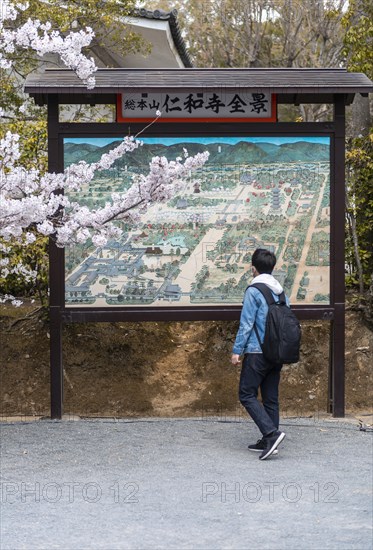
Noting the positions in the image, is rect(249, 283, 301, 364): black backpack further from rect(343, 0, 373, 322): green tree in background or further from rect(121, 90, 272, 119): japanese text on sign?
rect(343, 0, 373, 322): green tree in background

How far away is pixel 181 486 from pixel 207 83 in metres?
3.71

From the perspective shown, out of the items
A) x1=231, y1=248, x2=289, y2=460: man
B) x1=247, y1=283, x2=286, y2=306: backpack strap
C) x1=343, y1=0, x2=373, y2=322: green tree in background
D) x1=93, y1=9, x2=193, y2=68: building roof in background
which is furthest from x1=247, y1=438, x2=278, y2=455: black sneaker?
x1=93, y1=9, x2=193, y2=68: building roof in background

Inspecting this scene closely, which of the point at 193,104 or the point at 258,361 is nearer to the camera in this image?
the point at 258,361

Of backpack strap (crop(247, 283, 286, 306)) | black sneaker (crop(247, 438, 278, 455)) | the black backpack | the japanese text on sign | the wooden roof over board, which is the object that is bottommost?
black sneaker (crop(247, 438, 278, 455))

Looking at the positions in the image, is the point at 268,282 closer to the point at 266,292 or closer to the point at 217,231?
the point at 266,292

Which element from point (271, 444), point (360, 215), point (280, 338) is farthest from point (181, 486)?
point (360, 215)

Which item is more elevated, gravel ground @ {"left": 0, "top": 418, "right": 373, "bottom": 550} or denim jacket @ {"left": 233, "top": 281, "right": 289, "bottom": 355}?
denim jacket @ {"left": 233, "top": 281, "right": 289, "bottom": 355}

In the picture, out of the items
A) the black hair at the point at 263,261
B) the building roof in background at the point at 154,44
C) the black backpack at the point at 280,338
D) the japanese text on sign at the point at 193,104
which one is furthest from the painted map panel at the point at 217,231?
the building roof in background at the point at 154,44

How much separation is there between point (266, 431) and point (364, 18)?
7.20 m

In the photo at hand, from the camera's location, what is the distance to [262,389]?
736cm

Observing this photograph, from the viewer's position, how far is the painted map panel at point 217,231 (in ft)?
27.7

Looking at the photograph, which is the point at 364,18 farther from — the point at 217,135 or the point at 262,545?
the point at 262,545

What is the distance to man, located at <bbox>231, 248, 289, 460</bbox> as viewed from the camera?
709cm

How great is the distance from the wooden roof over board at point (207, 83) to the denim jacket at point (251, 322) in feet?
6.75
